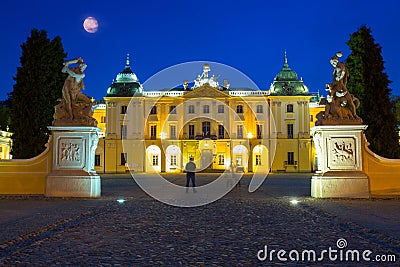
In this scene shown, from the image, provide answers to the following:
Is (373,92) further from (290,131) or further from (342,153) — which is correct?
(290,131)

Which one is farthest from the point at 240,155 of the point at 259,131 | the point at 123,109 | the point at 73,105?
the point at 73,105

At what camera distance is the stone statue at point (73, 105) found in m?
13.6

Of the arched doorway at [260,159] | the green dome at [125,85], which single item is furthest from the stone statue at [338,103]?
the green dome at [125,85]

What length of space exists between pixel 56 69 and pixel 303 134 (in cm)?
3890

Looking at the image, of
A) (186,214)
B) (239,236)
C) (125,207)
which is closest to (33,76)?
(125,207)

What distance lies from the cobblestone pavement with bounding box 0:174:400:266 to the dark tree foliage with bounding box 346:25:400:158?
23.8 ft

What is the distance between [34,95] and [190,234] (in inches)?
525

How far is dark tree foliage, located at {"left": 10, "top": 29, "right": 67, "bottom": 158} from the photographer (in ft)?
57.7

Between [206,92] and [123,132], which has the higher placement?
[206,92]

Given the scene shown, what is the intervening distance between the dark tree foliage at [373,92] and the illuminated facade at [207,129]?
112ft

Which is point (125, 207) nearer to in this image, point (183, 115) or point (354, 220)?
point (354, 220)

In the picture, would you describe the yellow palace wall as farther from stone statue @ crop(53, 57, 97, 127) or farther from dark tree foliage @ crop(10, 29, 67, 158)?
stone statue @ crop(53, 57, 97, 127)

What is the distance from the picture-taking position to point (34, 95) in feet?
58.7

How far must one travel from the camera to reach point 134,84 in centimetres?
5509
